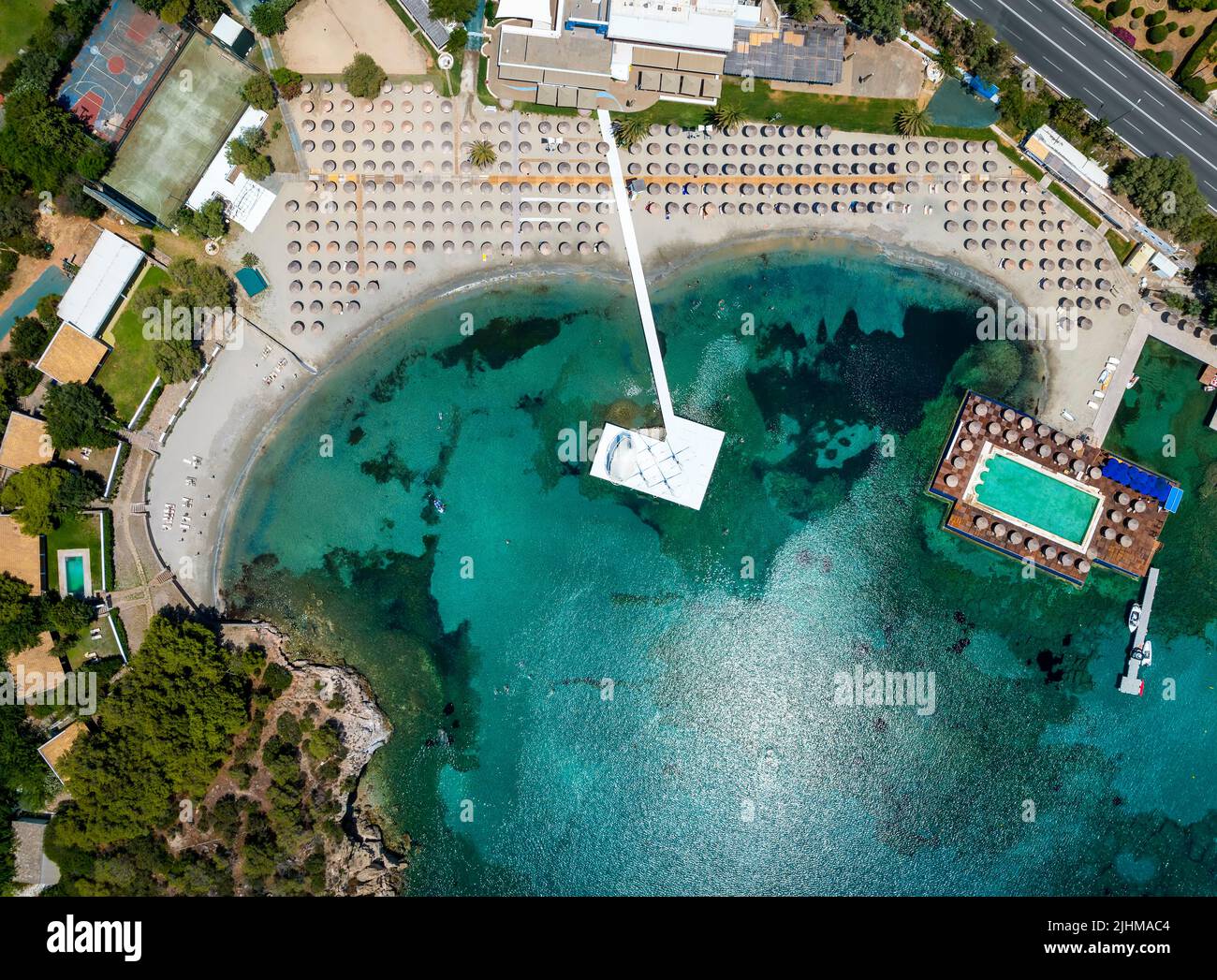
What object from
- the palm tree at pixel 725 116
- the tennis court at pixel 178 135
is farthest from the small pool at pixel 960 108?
the tennis court at pixel 178 135

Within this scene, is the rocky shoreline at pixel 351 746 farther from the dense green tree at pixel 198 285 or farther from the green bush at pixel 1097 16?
the green bush at pixel 1097 16

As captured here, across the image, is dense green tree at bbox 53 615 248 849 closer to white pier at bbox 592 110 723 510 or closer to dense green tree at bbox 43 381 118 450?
dense green tree at bbox 43 381 118 450

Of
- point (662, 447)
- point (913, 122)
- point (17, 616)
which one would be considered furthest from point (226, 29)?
point (913, 122)

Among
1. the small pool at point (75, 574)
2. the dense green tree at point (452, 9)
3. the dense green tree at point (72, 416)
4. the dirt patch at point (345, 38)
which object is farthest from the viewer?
the dirt patch at point (345, 38)

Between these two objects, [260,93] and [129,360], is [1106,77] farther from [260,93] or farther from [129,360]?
[129,360]

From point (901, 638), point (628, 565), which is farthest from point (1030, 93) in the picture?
point (628, 565)

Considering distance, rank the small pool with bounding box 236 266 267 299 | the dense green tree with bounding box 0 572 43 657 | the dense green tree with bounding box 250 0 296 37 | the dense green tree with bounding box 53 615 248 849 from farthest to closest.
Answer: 1. the small pool with bounding box 236 266 267 299
2. the dense green tree with bounding box 250 0 296 37
3. the dense green tree with bounding box 0 572 43 657
4. the dense green tree with bounding box 53 615 248 849

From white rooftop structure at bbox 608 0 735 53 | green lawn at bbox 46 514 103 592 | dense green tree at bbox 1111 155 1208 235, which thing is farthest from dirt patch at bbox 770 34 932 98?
green lawn at bbox 46 514 103 592
